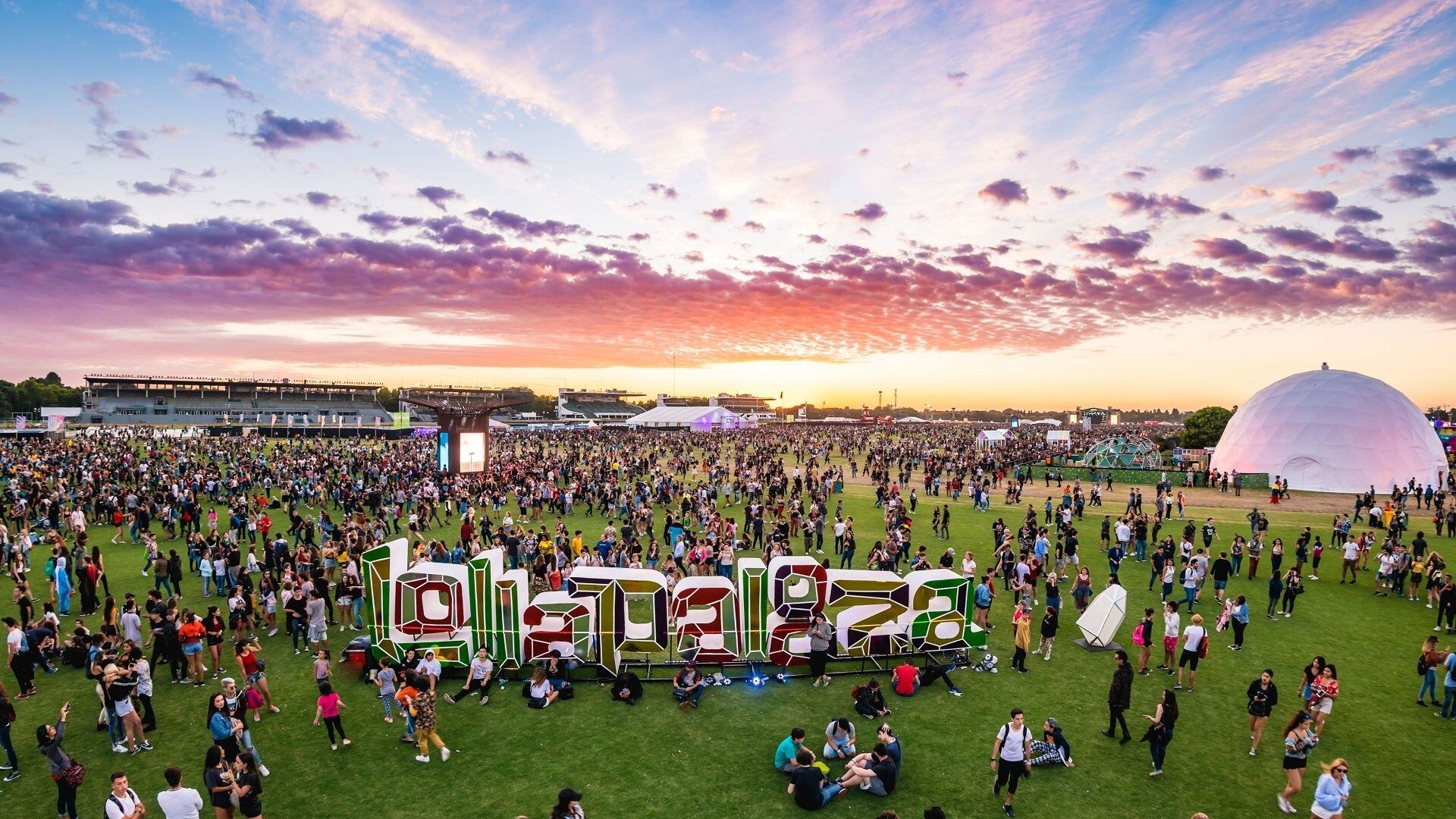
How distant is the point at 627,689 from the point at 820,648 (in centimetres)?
382

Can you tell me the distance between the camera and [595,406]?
171 meters

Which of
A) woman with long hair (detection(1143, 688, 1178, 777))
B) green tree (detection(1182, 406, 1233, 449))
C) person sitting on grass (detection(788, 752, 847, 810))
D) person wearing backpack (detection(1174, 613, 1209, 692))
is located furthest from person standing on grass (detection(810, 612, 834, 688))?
green tree (detection(1182, 406, 1233, 449))

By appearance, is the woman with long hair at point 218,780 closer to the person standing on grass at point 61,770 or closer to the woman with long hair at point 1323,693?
the person standing on grass at point 61,770

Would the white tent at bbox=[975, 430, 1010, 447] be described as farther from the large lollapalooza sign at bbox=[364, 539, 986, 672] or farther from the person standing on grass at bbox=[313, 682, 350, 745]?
the person standing on grass at bbox=[313, 682, 350, 745]

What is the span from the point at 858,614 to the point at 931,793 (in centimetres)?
484

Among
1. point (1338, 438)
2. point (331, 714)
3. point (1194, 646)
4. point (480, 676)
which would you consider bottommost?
point (480, 676)

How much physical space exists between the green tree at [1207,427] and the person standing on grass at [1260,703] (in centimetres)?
6213

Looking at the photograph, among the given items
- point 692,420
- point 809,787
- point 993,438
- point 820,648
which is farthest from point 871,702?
→ point 692,420

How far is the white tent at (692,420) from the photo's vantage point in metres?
95.1

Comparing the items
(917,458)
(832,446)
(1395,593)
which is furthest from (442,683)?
(832,446)

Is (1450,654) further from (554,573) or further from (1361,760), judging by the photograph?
(554,573)

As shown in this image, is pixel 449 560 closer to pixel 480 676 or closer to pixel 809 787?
pixel 480 676

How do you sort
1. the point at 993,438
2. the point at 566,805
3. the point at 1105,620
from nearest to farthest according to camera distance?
the point at 566,805
the point at 1105,620
the point at 993,438

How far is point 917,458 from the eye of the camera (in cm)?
5778
